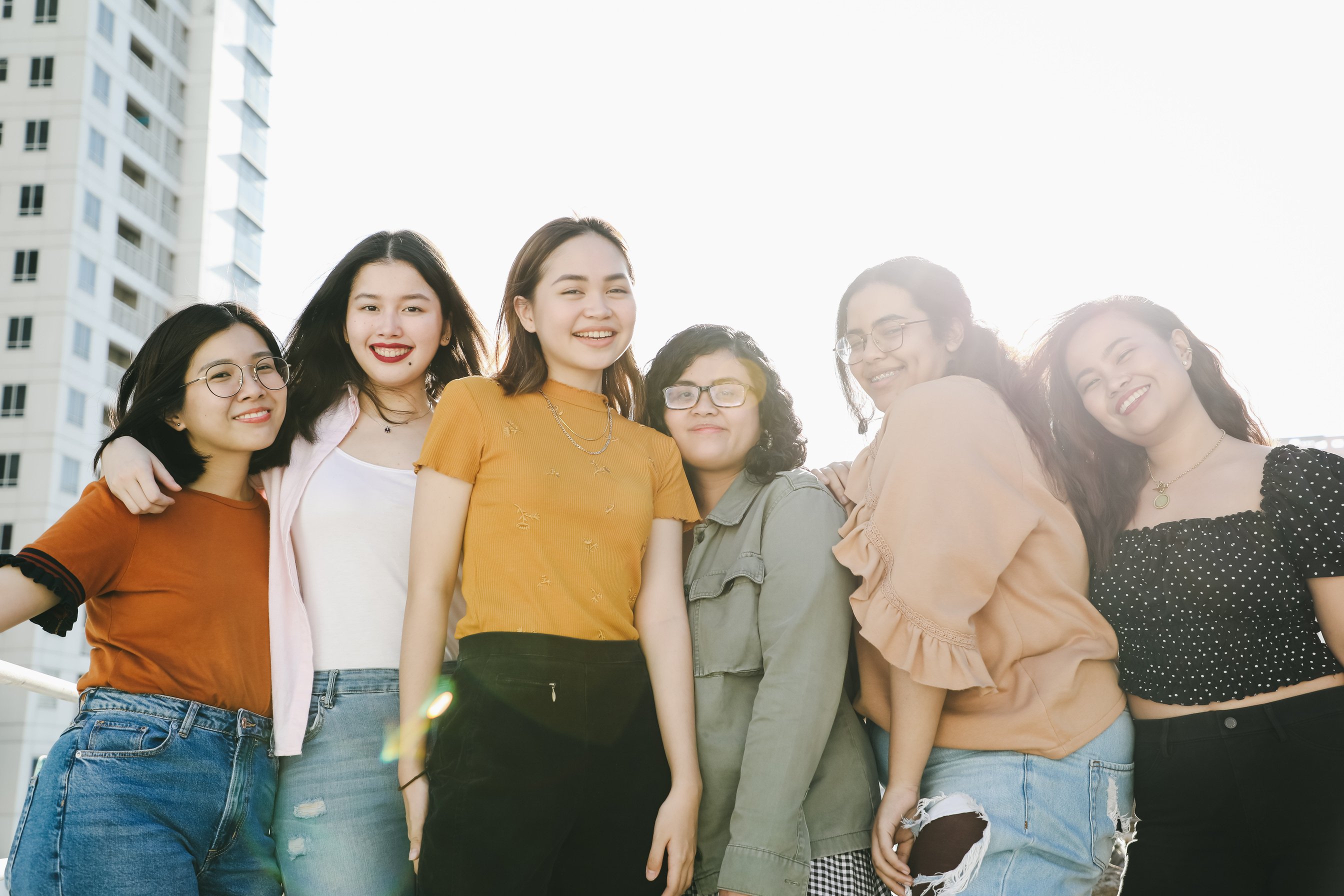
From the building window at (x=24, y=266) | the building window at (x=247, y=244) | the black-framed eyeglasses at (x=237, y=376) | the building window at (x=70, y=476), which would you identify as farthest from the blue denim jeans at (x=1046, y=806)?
the building window at (x=247, y=244)

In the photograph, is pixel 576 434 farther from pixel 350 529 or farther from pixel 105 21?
pixel 105 21

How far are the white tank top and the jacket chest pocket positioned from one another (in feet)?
2.21

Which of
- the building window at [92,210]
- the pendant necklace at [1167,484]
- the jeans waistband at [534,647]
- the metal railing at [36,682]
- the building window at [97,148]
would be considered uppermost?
the building window at [97,148]

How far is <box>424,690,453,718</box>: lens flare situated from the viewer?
2262 mm

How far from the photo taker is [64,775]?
2082 mm

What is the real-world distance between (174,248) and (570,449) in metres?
33.9

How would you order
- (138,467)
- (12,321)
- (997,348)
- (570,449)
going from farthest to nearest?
(12,321), (997,348), (570,449), (138,467)

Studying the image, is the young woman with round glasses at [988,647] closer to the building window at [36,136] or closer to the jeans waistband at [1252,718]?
the jeans waistband at [1252,718]

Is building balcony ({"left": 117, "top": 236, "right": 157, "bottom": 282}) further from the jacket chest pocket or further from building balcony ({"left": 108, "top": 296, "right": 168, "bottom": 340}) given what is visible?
the jacket chest pocket

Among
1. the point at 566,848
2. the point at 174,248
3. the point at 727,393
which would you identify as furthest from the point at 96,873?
the point at 174,248

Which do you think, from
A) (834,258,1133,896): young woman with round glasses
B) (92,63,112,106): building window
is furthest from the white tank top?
(92,63,112,106): building window

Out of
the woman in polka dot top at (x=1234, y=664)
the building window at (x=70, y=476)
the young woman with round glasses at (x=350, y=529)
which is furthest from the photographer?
the building window at (x=70, y=476)

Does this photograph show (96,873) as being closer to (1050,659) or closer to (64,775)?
(64,775)

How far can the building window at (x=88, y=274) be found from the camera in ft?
87.9
